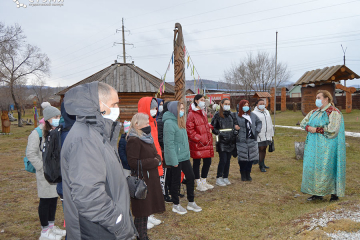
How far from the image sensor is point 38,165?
378 centimetres

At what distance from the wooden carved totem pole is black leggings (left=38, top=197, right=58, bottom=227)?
3.70 m

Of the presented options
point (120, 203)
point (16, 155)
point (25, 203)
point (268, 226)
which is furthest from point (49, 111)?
point (16, 155)

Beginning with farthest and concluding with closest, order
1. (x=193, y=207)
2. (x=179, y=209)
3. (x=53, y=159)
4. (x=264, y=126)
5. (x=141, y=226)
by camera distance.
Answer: (x=264, y=126), (x=193, y=207), (x=179, y=209), (x=141, y=226), (x=53, y=159)

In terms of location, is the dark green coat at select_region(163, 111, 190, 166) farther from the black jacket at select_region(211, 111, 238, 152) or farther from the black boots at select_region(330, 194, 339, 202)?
the black boots at select_region(330, 194, 339, 202)

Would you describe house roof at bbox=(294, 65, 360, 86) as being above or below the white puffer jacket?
above

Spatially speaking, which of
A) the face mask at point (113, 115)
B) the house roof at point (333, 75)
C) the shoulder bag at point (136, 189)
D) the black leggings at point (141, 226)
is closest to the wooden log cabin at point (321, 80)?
the house roof at point (333, 75)

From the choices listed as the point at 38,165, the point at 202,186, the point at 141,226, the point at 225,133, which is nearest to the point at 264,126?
the point at 225,133

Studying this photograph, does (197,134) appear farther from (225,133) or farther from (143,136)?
(143,136)

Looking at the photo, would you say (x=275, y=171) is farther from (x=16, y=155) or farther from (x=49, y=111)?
(x=16, y=155)

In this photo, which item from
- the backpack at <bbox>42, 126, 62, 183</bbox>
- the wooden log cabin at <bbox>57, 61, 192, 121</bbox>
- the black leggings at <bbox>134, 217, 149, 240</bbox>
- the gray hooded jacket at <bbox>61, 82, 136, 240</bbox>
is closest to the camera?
the gray hooded jacket at <bbox>61, 82, 136, 240</bbox>

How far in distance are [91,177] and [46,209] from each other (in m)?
2.54

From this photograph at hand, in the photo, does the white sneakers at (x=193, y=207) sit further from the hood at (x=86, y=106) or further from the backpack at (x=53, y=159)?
the hood at (x=86, y=106)

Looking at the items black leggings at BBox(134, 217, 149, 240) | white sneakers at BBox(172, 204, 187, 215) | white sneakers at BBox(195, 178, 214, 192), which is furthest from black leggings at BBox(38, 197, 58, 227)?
white sneakers at BBox(195, 178, 214, 192)

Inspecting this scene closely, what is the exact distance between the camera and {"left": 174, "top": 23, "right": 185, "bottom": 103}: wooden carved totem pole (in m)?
6.45
